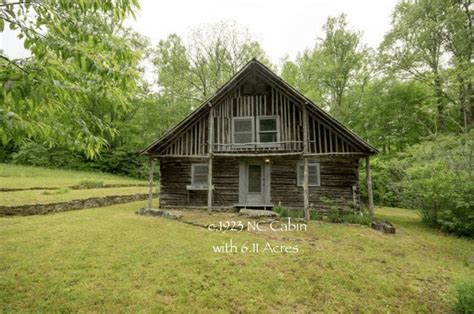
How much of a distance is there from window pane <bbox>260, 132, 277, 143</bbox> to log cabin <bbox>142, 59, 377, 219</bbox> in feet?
0.20

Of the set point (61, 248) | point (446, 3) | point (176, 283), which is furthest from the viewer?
point (446, 3)

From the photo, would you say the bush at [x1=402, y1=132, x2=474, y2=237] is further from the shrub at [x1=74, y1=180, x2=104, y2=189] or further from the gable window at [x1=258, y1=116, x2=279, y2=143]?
the shrub at [x1=74, y1=180, x2=104, y2=189]

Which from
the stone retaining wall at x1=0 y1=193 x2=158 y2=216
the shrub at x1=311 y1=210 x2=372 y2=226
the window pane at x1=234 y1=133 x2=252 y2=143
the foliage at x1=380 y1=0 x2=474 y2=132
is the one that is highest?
the foliage at x1=380 y1=0 x2=474 y2=132

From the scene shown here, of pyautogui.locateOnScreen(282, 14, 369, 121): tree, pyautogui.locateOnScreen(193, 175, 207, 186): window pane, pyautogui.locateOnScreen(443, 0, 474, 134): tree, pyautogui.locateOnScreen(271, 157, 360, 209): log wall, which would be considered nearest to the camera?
pyautogui.locateOnScreen(271, 157, 360, 209): log wall

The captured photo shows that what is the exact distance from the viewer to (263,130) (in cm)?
1474

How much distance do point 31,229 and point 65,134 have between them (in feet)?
27.4

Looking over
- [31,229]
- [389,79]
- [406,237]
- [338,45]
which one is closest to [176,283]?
[31,229]

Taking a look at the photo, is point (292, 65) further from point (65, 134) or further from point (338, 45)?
point (65, 134)

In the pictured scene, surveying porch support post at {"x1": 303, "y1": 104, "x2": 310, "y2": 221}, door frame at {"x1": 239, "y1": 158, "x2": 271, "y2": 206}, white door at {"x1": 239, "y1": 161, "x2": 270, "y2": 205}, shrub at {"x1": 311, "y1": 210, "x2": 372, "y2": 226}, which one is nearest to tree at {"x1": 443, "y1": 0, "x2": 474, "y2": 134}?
shrub at {"x1": 311, "y1": 210, "x2": 372, "y2": 226}

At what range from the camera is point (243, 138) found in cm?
1485

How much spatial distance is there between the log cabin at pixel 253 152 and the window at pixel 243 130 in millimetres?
61

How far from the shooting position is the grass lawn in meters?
4.94

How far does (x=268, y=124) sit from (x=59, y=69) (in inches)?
476

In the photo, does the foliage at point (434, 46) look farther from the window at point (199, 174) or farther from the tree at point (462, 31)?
the window at point (199, 174)
